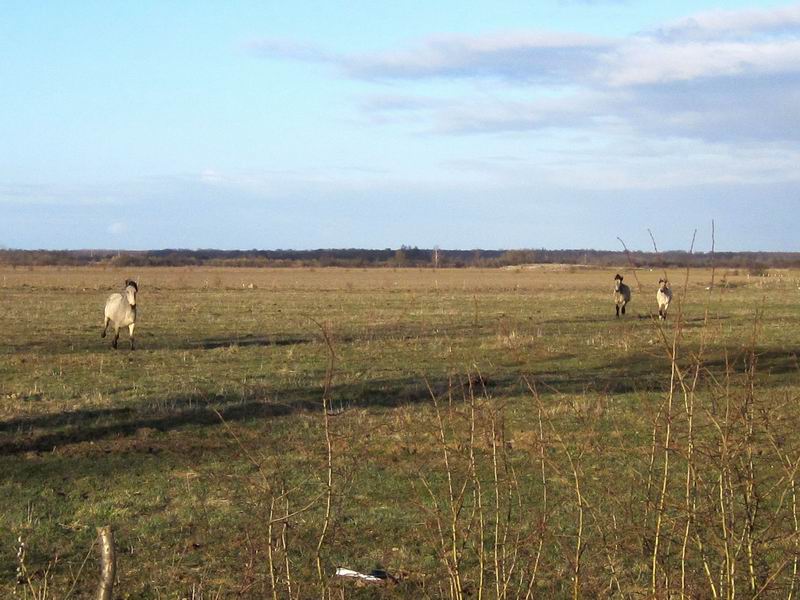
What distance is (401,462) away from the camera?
11.5m

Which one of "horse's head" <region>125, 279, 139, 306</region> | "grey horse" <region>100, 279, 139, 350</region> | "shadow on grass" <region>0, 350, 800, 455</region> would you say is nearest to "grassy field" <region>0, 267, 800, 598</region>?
"shadow on grass" <region>0, 350, 800, 455</region>

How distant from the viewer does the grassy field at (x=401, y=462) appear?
4.82 metres

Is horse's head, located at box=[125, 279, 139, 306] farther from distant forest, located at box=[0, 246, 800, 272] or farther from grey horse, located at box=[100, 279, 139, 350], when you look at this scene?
distant forest, located at box=[0, 246, 800, 272]

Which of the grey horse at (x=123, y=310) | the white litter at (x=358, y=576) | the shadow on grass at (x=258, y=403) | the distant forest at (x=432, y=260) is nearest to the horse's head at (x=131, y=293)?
the grey horse at (x=123, y=310)

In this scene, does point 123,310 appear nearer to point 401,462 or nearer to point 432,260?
point 401,462

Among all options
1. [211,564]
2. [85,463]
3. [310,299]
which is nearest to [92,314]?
[310,299]

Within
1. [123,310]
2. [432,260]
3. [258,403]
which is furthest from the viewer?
[432,260]

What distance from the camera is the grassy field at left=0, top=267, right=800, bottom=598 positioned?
15.8 feet

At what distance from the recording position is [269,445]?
39.9 feet

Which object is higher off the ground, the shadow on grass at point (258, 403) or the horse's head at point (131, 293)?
the horse's head at point (131, 293)

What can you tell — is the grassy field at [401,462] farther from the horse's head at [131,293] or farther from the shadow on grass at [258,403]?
the horse's head at [131,293]

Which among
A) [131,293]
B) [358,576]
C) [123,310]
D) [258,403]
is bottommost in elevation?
[358,576]

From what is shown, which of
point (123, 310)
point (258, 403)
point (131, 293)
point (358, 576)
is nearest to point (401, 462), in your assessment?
point (358, 576)

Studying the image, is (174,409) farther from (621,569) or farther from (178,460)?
(621,569)
